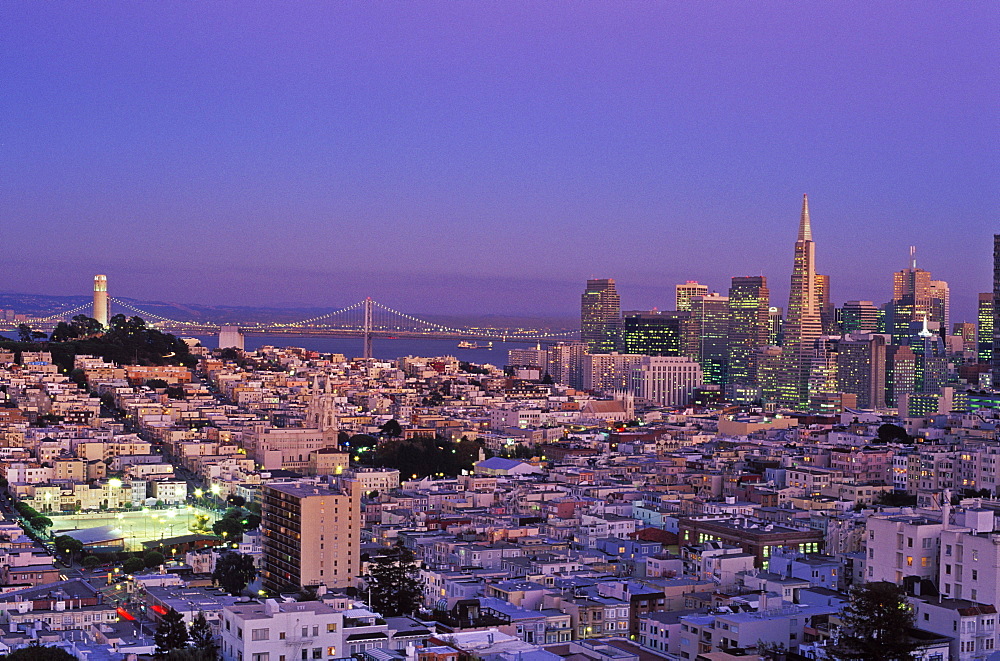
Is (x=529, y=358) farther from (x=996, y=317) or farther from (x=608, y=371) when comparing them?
(x=996, y=317)

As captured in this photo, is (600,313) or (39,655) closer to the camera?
(39,655)

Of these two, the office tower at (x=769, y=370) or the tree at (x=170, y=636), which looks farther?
the office tower at (x=769, y=370)

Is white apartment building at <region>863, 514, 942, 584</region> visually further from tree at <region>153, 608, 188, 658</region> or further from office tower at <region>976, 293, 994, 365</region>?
office tower at <region>976, 293, 994, 365</region>

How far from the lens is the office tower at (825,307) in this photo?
67438 millimetres

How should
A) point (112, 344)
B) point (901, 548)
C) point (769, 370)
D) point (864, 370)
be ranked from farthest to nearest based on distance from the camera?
point (769, 370), point (864, 370), point (112, 344), point (901, 548)

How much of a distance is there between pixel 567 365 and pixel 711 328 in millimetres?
8580


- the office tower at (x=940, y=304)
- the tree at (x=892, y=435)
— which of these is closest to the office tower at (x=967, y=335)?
the office tower at (x=940, y=304)

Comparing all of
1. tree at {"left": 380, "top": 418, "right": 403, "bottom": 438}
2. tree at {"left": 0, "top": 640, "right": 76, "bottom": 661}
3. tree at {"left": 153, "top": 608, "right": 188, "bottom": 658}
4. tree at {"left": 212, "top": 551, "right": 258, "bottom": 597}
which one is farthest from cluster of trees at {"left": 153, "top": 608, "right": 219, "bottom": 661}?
tree at {"left": 380, "top": 418, "right": 403, "bottom": 438}

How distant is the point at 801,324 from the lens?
61906mm

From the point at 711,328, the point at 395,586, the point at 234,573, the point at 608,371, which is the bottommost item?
the point at 234,573

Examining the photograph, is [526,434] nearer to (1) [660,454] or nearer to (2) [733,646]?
(1) [660,454]

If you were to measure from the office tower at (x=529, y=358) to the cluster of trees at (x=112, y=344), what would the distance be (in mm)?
24647

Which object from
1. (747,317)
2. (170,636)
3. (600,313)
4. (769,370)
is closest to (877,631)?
(170,636)

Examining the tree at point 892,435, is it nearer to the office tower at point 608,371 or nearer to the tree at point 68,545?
the tree at point 68,545
